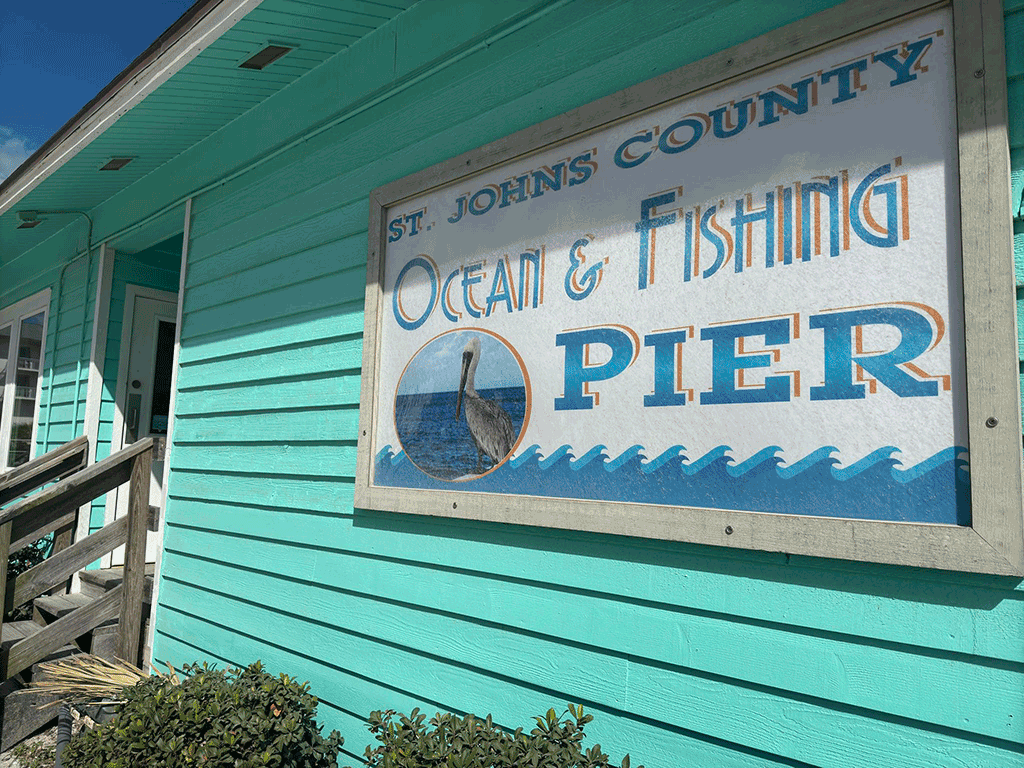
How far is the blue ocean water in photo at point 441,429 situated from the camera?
7.39 feet

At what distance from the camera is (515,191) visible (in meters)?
2.35

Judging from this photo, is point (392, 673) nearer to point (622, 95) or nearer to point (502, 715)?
point (502, 715)

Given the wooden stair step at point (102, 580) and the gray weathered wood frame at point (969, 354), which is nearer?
the gray weathered wood frame at point (969, 354)

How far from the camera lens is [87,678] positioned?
3256mm

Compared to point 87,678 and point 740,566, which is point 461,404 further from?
point 87,678

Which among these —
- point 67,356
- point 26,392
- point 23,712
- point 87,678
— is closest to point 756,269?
point 87,678

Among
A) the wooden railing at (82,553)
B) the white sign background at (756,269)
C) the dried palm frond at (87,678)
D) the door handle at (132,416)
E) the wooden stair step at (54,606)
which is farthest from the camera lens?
the door handle at (132,416)

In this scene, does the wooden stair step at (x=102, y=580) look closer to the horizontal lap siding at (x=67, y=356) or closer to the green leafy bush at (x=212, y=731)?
the horizontal lap siding at (x=67, y=356)

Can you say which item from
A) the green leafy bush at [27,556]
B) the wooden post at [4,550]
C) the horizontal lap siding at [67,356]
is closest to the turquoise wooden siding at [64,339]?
the horizontal lap siding at [67,356]

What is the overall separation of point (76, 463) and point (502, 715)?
407 centimetres

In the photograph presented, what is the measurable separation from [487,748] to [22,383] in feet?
20.5

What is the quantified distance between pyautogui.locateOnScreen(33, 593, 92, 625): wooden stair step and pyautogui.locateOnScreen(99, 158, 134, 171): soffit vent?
271cm

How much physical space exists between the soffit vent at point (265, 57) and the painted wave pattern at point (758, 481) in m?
2.24

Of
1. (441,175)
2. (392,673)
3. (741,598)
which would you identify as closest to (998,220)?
(741,598)
